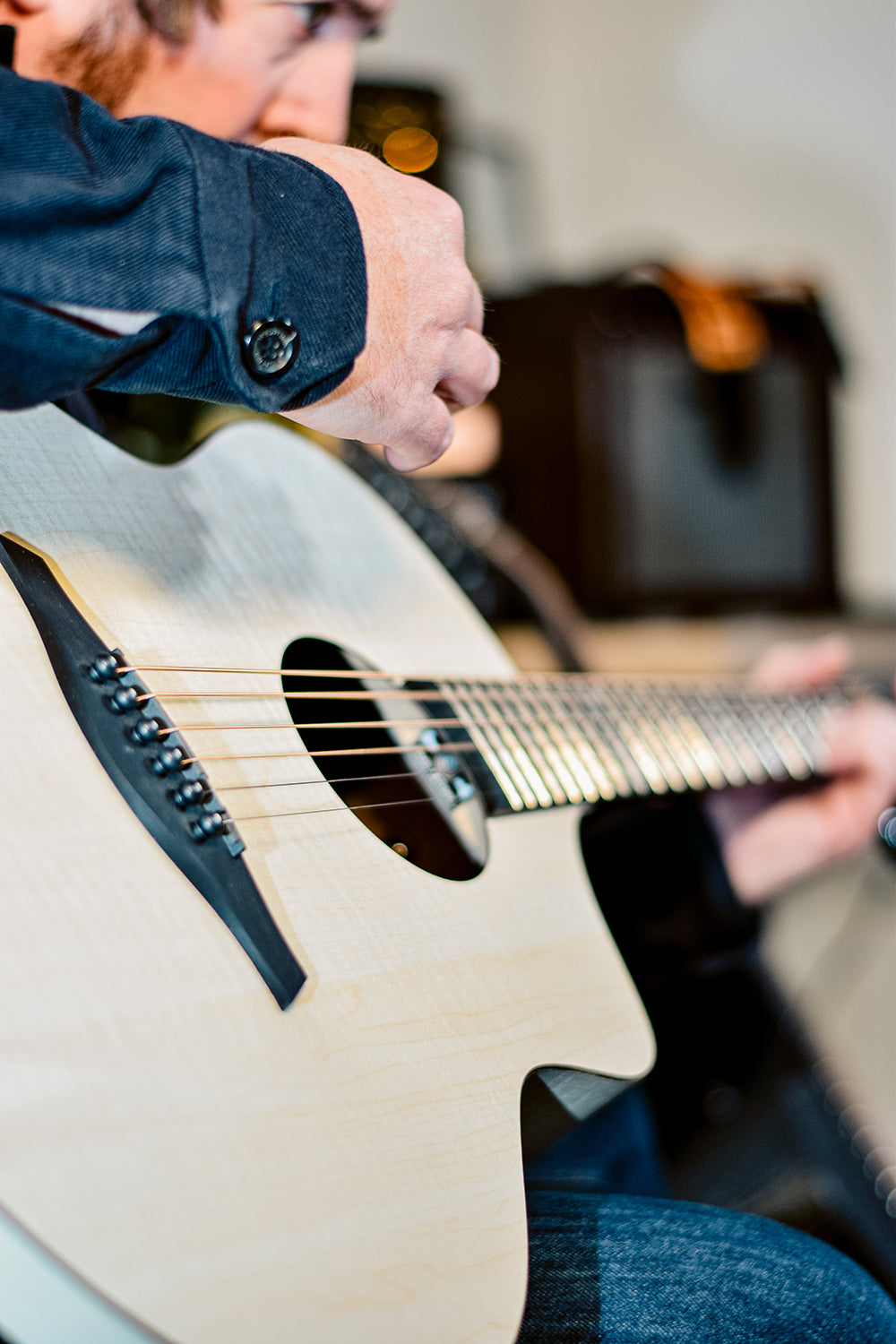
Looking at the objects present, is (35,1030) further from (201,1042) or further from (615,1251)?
(615,1251)

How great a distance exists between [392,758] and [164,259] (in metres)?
0.29

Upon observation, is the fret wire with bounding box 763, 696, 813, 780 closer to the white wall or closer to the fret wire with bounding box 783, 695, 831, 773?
the fret wire with bounding box 783, 695, 831, 773

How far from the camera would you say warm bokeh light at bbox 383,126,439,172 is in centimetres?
146

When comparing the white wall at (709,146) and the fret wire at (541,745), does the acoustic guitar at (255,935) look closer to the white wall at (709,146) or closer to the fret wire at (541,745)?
the fret wire at (541,745)

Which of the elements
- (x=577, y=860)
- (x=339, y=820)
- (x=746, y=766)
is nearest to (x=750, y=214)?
(x=746, y=766)

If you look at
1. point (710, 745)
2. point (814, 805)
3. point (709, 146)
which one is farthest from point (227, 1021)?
point (709, 146)

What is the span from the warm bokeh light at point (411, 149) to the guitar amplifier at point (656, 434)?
0.23 metres

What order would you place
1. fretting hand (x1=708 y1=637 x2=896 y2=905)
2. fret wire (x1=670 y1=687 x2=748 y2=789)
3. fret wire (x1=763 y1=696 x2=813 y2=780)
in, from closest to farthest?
fret wire (x1=670 y1=687 x2=748 y2=789), fret wire (x1=763 y1=696 x2=813 y2=780), fretting hand (x1=708 y1=637 x2=896 y2=905)

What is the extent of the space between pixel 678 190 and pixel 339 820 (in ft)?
5.68

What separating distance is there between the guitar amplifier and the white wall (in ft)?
0.72

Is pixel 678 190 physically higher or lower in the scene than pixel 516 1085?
lower

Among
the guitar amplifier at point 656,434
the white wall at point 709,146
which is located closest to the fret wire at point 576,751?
the guitar amplifier at point 656,434

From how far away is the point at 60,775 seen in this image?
387 millimetres

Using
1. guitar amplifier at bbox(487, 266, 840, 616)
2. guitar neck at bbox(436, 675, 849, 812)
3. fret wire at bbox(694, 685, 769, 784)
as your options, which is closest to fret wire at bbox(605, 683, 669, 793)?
guitar neck at bbox(436, 675, 849, 812)
